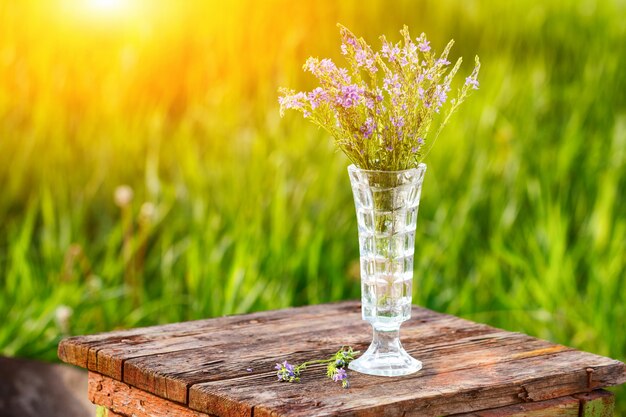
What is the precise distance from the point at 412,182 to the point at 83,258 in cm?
189

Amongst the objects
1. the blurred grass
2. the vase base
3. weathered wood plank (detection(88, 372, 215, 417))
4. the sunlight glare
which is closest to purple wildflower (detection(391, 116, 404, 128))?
the vase base

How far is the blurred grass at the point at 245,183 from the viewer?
347cm

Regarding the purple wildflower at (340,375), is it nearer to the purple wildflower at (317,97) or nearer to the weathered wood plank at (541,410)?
the weathered wood plank at (541,410)

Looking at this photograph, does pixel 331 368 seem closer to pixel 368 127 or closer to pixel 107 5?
pixel 368 127

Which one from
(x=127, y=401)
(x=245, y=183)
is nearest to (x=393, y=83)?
Result: (x=127, y=401)

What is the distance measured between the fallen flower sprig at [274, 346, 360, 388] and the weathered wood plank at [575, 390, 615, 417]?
1.46 ft

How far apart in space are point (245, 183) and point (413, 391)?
207 cm

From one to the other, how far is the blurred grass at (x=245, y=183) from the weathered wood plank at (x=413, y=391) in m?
1.28

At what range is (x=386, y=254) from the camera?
1.96m

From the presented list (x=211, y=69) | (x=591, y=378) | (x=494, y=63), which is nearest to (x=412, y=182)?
(x=591, y=378)

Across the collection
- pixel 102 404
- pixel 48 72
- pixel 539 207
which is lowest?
pixel 102 404

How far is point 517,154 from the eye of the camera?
420cm

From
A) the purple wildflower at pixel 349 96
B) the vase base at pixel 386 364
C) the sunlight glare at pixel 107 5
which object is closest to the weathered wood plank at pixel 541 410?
the vase base at pixel 386 364

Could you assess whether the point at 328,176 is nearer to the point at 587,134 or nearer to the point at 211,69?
the point at 211,69
